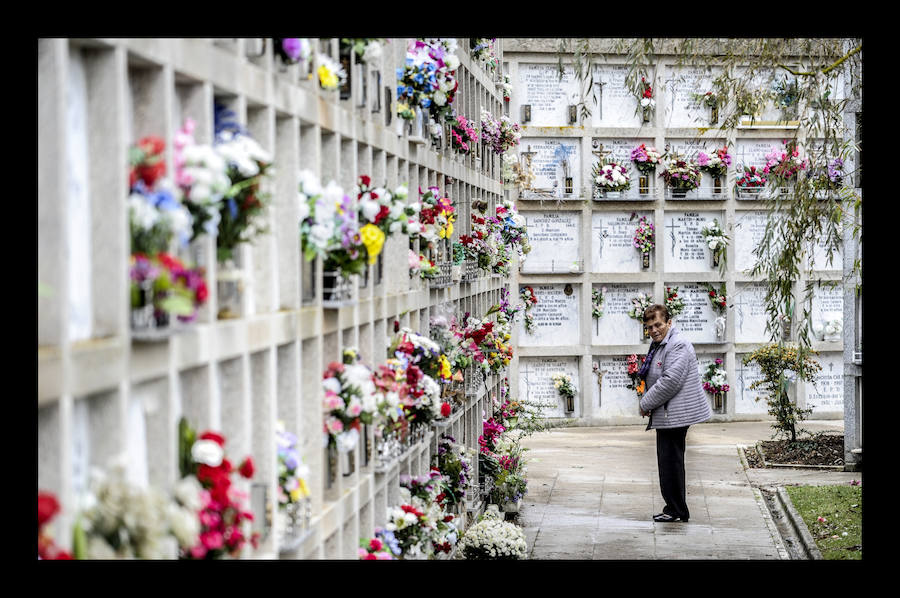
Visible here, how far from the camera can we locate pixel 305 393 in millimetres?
3945

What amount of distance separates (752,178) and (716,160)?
0.47 m

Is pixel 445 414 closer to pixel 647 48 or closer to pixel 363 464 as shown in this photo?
pixel 363 464

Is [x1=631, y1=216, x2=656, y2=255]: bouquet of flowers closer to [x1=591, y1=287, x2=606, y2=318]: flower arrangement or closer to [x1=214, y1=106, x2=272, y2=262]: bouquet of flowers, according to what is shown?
[x1=591, y1=287, x2=606, y2=318]: flower arrangement

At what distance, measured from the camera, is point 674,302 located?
13.5 metres

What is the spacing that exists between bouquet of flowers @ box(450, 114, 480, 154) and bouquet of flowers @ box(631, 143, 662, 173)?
5825mm

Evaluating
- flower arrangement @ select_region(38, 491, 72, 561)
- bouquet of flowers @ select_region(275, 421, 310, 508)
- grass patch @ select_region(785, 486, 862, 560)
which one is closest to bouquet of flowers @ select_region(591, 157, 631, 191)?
grass patch @ select_region(785, 486, 862, 560)

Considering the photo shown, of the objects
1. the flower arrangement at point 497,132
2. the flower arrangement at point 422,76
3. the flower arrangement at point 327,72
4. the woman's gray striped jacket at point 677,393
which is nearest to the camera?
the flower arrangement at point 327,72

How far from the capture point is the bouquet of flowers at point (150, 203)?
2.48m

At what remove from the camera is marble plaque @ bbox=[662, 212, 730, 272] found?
13.6m

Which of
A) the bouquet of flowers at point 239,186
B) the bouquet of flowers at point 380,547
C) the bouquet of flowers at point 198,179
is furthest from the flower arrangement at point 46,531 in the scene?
the bouquet of flowers at point 380,547

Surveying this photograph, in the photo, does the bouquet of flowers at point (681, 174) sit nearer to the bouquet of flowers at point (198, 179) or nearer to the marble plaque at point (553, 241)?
the marble plaque at point (553, 241)

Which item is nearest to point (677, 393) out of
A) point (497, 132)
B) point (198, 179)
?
point (497, 132)

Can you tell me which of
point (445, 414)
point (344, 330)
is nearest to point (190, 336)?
point (344, 330)

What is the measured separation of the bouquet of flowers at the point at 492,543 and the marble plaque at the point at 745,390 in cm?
714
